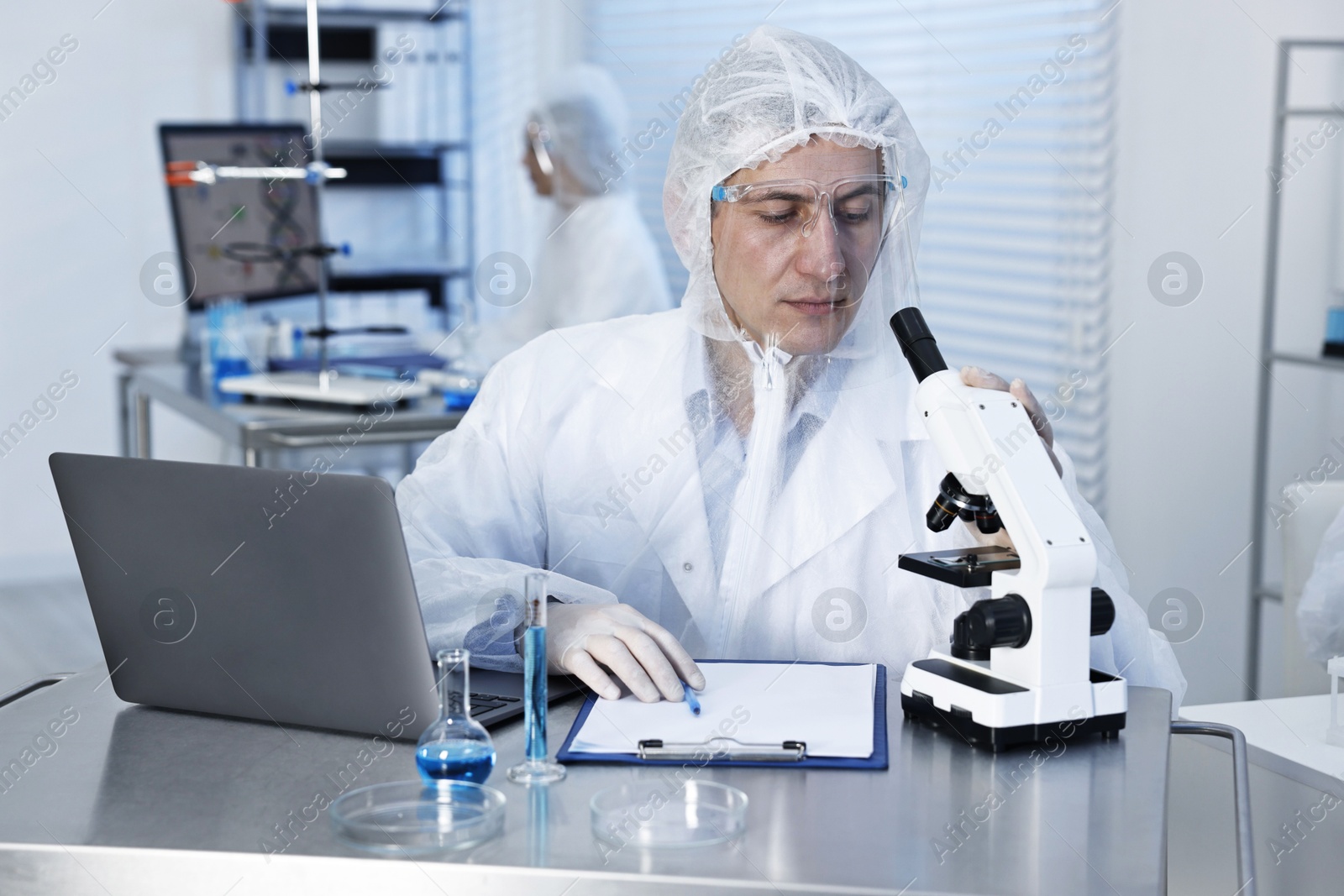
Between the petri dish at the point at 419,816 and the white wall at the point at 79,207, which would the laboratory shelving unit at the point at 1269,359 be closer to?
the petri dish at the point at 419,816

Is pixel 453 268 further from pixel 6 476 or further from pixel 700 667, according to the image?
pixel 700 667

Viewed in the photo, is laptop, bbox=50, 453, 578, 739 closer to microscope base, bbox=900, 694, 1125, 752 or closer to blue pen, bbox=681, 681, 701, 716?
blue pen, bbox=681, 681, 701, 716

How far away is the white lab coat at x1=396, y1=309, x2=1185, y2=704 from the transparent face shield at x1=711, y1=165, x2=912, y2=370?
0.08 meters

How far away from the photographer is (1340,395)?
2869mm

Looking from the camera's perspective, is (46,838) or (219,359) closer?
(46,838)

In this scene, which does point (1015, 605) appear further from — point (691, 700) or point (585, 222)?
point (585, 222)

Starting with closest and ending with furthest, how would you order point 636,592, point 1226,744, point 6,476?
point 1226,744, point 636,592, point 6,476

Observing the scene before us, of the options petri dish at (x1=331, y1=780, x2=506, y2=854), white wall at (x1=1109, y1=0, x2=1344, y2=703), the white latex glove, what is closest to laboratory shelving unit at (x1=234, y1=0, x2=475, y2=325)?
white wall at (x1=1109, y1=0, x2=1344, y2=703)

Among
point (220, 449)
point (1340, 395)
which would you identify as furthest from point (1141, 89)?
point (220, 449)

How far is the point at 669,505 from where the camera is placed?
1.56m

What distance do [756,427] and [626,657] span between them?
479 mm

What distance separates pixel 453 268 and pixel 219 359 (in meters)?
1.52

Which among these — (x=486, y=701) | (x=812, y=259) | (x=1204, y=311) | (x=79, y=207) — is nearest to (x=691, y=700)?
(x=486, y=701)

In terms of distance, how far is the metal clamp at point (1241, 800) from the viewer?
0.85 metres
